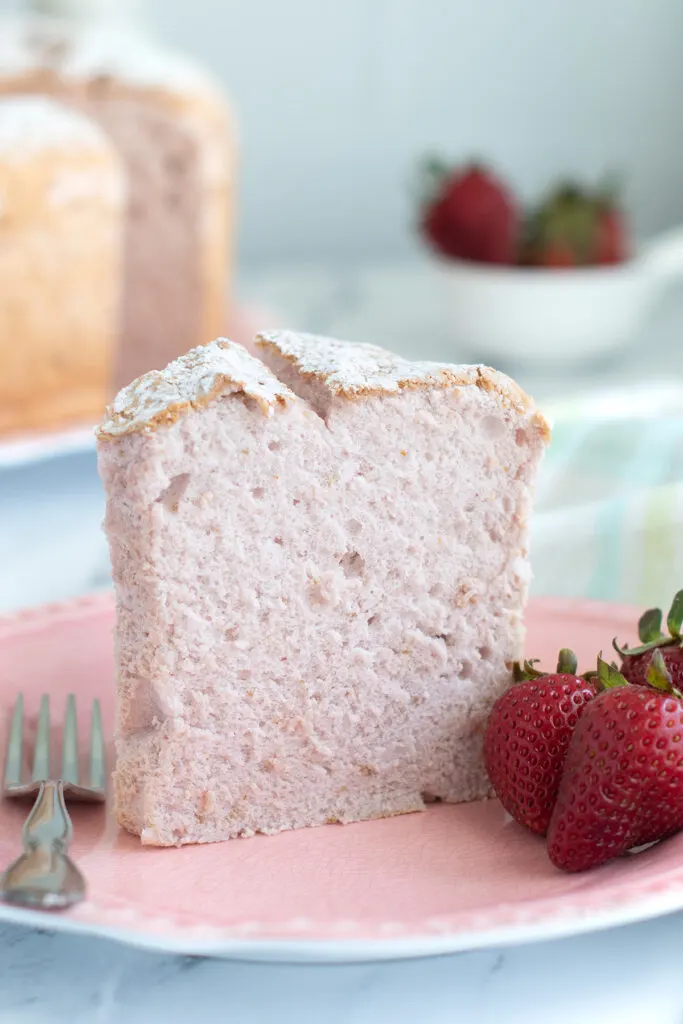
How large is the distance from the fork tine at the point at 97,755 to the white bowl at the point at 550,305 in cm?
172

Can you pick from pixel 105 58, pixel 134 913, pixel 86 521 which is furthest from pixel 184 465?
pixel 105 58

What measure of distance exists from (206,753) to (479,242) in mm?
1948

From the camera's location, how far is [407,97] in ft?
12.5

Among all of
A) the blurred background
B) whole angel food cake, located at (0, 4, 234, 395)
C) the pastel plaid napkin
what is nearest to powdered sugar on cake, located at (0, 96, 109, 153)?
whole angel food cake, located at (0, 4, 234, 395)

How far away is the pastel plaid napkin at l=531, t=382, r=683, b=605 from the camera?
158 centimetres

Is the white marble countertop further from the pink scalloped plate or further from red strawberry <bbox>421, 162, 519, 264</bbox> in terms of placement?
red strawberry <bbox>421, 162, 519, 264</bbox>

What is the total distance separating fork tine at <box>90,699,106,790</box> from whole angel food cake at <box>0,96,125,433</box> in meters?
1.19

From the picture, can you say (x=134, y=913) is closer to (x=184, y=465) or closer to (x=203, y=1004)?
(x=203, y=1004)

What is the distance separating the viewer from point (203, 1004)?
2.93 feet

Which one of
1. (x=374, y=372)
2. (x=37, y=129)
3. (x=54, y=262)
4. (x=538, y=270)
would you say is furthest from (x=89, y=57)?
(x=374, y=372)

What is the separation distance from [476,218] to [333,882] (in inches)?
81.6

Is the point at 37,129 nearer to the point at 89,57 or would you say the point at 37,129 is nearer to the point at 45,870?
the point at 89,57

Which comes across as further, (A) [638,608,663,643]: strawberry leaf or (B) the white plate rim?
(A) [638,608,663,643]: strawberry leaf

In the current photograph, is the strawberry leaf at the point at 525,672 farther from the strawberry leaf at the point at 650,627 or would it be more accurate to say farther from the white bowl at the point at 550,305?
the white bowl at the point at 550,305
